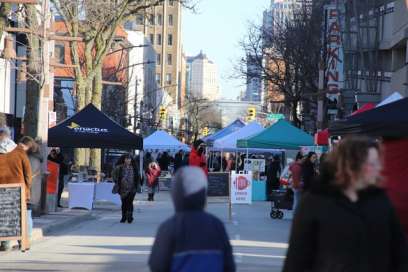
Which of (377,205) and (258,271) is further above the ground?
(377,205)

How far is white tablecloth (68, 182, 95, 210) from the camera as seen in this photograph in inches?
1040

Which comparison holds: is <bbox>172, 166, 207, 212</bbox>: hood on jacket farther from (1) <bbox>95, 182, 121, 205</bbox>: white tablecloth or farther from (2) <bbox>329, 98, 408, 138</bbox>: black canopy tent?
(1) <bbox>95, 182, 121, 205</bbox>: white tablecloth

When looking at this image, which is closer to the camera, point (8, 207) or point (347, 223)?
point (347, 223)

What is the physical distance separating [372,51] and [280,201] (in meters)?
17.9

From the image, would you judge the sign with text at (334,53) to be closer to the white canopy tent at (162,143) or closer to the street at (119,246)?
the white canopy tent at (162,143)

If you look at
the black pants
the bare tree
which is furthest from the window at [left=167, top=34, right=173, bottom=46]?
the black pants

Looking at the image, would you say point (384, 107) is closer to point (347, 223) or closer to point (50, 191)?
point (347, 223)

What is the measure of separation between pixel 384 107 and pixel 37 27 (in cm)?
1686

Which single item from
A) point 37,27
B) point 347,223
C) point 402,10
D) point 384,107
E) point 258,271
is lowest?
point 258,271

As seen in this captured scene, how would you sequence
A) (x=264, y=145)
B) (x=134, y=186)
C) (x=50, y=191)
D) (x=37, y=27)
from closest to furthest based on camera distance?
1. (x=134, y=186)
2. (x=50, y=191)
3. (x=37, y=27)
4. (x=264, y=145)

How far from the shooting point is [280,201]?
2498 centimetres

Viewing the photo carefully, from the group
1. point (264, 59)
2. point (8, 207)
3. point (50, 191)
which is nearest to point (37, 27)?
point (50, 191)

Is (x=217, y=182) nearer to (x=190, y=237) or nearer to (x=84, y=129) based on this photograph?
(x=84, y=129)

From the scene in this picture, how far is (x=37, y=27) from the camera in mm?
26734
